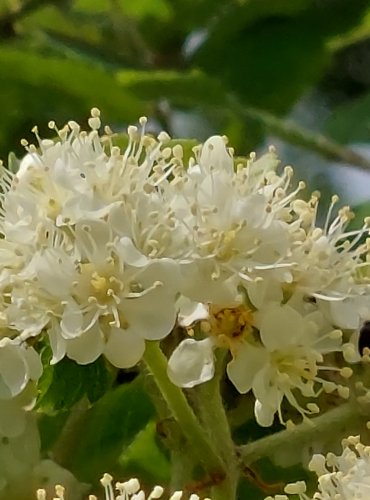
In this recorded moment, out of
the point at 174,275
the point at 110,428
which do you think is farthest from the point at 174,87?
the point at 174,275

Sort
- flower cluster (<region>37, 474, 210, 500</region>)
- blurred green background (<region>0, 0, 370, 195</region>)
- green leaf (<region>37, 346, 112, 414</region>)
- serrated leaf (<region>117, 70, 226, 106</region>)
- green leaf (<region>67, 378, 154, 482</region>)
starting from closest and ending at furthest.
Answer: flower cluster (<region>37, 474, 210, 500</region>) → green leaf (<region>37, 346, 112, 414</region>) → green leaf (<region>67, 378, 154, 482</region>) → serrated leaf (<region>117, 70, 226, 106</region>) → blurred green background (<region>0, 0, 370, 195</region>)

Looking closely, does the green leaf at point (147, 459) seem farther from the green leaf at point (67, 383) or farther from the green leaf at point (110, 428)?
the green leaf at point (67, 383)

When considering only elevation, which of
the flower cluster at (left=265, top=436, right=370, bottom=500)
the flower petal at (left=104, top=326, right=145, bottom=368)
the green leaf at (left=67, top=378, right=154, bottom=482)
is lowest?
the green leaf at (left=67, top=378, right=154, bottom=482)

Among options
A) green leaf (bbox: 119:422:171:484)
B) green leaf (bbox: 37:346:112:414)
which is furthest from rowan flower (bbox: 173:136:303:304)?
green leaf (bbox: 119:422:171:484)

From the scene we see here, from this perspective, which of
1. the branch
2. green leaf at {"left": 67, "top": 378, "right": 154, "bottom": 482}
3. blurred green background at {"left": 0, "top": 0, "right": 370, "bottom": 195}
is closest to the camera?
green leaf at {"left": 67, "top": 378, "right": 154, "bottom": 482}

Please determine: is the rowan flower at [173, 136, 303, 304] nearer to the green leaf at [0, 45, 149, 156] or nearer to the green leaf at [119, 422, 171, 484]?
the green leaf at [119, 422, 171, 484]

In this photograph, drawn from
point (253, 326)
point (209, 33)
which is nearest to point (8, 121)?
→ point (209, 33)

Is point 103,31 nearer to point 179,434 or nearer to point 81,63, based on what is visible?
point 81,63
